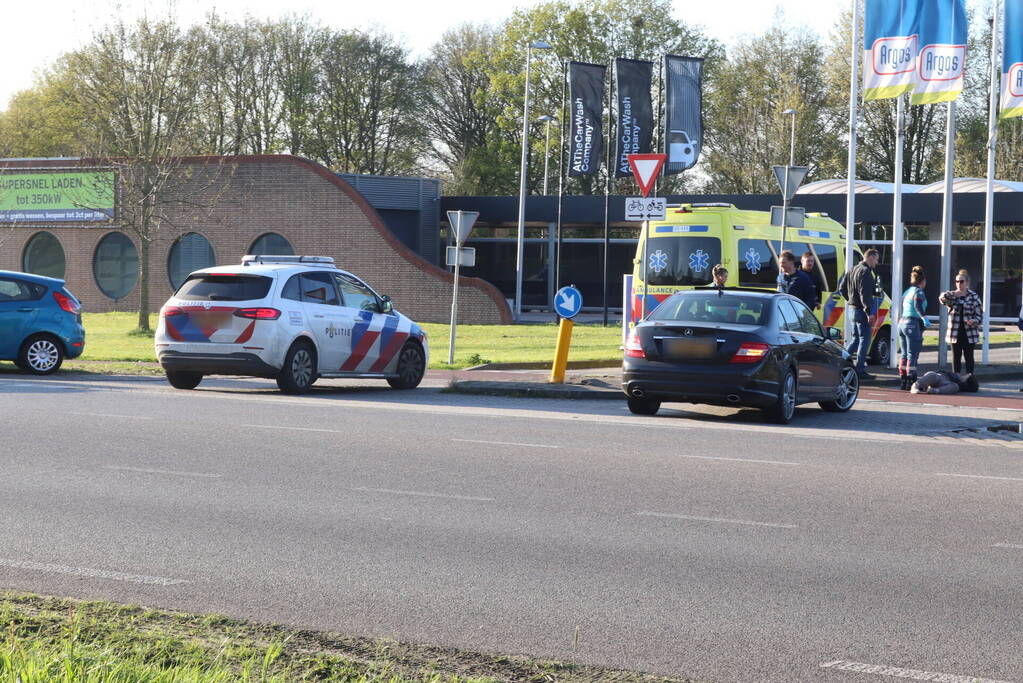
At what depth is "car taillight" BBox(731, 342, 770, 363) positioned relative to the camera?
13516 mm

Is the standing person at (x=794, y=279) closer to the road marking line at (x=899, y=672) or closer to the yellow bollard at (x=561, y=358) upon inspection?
the yellow bollard at (x=561, y=358)

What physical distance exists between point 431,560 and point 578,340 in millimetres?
23982

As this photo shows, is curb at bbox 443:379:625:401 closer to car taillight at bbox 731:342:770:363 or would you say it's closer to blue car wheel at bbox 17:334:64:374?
car taillight at bbox 731:342:770:363

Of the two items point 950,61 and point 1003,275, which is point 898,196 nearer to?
point 950,61

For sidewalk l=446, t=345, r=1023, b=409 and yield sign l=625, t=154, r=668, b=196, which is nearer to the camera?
sidewalk l=446, t=345, r=1023, b=409

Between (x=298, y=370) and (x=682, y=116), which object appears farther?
(x=682, y=116)

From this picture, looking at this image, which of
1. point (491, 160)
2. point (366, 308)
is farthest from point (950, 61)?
point (491, 160)

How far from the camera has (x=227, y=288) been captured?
16234mm

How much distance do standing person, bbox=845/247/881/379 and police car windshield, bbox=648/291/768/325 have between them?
18.2 ft

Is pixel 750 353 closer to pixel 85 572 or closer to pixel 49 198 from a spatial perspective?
pixel 85 572

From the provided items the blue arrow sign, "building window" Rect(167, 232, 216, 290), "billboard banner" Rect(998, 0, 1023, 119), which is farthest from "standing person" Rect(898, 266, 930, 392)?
"building window" Rect(167, 232, 216, 290)

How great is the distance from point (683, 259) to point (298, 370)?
659cm

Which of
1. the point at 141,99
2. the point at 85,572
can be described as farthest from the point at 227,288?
the point at 141,99

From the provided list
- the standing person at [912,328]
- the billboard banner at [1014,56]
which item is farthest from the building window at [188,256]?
the standing person at [912,328]
